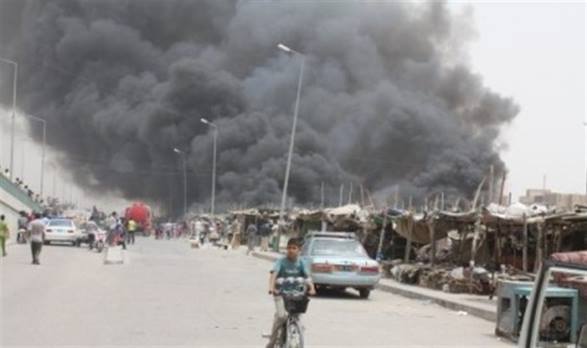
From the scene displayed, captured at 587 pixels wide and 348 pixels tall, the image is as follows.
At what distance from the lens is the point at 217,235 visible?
5675 centimetres

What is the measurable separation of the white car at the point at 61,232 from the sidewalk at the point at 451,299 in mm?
21020

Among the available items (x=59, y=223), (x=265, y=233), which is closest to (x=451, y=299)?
(x=59, y=223)

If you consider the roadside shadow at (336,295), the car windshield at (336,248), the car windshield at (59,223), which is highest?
the car windshield at (59,223)

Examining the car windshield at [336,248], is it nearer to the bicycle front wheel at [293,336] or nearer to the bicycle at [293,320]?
the bicycle at [293,320]

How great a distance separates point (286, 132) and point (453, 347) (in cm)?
6575

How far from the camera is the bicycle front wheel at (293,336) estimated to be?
9.06m

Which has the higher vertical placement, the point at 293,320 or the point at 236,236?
the point at 236,236

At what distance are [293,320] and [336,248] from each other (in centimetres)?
1084

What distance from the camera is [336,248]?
20.0 m

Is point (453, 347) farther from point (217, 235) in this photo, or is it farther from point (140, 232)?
point (140, 232)

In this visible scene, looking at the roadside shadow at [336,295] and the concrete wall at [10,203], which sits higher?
the concrete wall at [10,203]

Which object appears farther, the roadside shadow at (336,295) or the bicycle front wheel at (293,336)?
the roadside shadow at (336,295)

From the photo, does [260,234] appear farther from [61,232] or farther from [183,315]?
[183,315]

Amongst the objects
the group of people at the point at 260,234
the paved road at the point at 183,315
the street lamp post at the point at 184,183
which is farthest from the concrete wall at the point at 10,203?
the street lamp post at the point at 184,183
